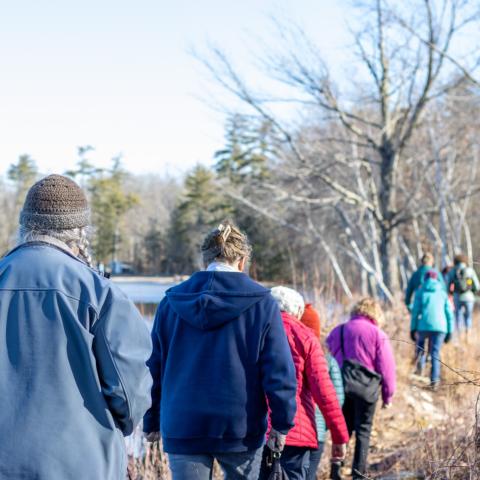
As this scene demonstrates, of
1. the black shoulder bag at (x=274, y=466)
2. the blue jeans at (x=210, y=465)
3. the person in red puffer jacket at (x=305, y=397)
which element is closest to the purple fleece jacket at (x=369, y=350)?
the person in red puffer jacket at (x=305, y=397)

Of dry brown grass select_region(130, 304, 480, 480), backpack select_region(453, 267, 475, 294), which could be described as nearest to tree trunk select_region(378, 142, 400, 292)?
backpack select_region(453, 267, 475, 294)

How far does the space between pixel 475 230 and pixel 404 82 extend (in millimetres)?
24934

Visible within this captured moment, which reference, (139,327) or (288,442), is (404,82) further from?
(139,327)

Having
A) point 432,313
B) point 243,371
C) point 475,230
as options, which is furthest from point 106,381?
point 475,230

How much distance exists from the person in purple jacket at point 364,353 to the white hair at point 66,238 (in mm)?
3803

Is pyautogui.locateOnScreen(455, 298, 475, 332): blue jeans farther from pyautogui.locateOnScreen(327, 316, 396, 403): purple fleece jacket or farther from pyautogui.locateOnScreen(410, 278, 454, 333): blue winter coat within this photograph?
pyautogui.locateOnScreen(327, 316, 396, 403): purple fleece jacket

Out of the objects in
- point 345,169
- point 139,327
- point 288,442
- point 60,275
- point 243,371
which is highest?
point 345,169

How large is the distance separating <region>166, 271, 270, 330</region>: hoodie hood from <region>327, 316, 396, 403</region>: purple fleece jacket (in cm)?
267

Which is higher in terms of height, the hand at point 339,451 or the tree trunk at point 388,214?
the tree trunk at point 388,214

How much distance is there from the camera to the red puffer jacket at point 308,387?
14.4ft

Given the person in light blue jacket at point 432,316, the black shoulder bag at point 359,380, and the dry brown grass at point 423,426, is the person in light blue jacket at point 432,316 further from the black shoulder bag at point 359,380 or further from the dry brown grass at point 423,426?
the black shoulder bag at point 359,380

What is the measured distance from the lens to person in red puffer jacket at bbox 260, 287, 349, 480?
14.4 ft

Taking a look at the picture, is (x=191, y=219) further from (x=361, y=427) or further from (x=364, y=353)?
(x=364, y=353)

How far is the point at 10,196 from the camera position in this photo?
64.4 metres
